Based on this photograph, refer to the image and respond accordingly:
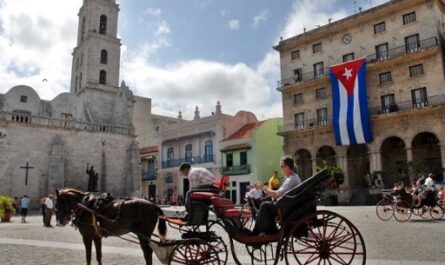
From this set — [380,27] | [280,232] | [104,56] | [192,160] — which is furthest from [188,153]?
[280,232]

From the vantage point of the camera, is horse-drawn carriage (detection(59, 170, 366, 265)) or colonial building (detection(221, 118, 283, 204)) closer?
horse-drawn carriage (detection(59, 170, 366, 265))

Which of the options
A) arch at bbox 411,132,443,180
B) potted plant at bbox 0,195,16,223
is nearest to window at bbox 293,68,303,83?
arch at bbox 411,132,443,180

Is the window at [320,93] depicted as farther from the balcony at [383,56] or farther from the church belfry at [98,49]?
the church belfry at [98,49]

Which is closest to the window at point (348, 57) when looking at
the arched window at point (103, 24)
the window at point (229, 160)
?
the window at point (229, 160)

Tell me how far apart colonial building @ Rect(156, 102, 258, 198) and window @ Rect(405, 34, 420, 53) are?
62.0ft

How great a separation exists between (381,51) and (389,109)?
17.9ft

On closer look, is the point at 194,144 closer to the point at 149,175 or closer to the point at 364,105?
the point at 149,175

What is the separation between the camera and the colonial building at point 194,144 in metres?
40.7

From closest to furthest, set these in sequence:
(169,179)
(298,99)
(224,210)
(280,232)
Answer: (280,232) → (224,210) → (298,99) → (169,179)

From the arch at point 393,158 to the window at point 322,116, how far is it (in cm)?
543

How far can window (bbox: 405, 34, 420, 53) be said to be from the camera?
3047cm

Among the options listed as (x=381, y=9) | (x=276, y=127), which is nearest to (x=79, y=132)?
(x=276, y=127)

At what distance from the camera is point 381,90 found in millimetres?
31891

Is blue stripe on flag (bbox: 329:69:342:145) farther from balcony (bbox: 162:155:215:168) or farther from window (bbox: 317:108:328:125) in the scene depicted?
balcony (bbox: 162:155:215:168)
